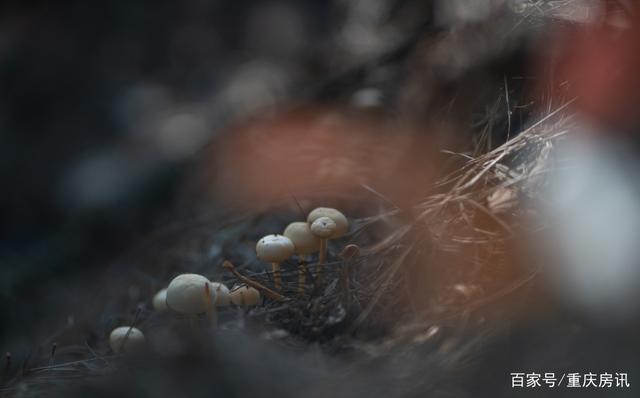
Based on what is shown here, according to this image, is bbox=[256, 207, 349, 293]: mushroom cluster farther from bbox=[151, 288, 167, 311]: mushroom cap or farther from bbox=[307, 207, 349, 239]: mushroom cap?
bbox=[151, 288, 167, 311]: mushroom cap

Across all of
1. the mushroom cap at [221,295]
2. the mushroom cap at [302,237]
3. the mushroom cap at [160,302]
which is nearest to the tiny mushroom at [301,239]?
the mushroom cap at [302,237]

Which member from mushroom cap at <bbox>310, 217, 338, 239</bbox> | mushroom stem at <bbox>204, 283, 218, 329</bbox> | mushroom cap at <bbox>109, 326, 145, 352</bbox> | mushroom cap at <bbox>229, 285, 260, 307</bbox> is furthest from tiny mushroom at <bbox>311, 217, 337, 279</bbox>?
mushroom cap at <bbox>109, 326, 145, 352</bbox>

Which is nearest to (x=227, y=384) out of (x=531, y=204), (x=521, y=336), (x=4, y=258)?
(x=521, y=336)

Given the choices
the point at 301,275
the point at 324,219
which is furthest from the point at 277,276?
the point at 324,219

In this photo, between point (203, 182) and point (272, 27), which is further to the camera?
point (272, 27)

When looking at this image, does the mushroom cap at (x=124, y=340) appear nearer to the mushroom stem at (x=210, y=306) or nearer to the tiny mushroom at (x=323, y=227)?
the mushroom stem at (x=210, y=306)

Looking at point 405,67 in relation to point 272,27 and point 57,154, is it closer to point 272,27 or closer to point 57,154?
point 272,27

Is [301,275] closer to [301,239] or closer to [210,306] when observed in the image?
[301,239]
